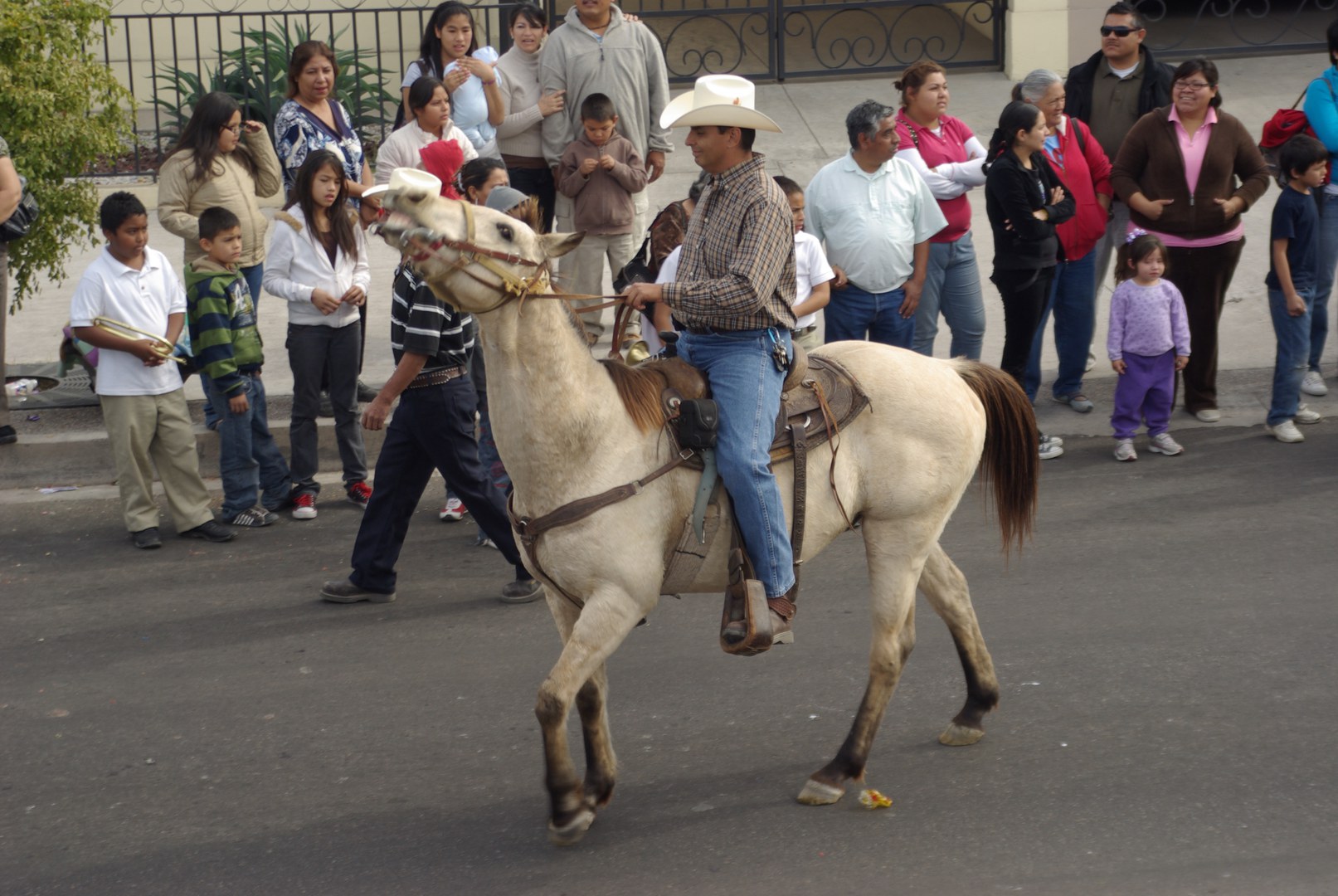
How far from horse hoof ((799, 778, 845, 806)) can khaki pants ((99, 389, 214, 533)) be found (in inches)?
166

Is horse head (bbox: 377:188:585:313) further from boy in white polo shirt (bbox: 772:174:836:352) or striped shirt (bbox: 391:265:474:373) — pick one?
boy in white polo shirt (bbox: 772:174:836:352)

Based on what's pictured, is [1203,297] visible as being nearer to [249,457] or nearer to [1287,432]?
[1287,432]

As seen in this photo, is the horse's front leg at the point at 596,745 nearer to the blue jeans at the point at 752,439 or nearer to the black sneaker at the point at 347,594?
the blue jeans at the point at 752,439

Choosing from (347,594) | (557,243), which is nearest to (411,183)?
(557,243)

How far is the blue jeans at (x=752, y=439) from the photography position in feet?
16.2

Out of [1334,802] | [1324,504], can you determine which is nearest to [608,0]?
[1324,504]

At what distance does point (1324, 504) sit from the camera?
26.1ft

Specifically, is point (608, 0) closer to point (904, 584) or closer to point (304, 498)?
point (304, 498)

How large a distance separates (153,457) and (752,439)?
443cm

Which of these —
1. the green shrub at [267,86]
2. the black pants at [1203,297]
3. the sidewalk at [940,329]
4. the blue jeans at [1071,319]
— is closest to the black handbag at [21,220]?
the sidewalk at [940,329]

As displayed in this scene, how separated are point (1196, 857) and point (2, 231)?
6.94m

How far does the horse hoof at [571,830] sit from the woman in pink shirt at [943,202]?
16.9 ft

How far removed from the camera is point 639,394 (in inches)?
197

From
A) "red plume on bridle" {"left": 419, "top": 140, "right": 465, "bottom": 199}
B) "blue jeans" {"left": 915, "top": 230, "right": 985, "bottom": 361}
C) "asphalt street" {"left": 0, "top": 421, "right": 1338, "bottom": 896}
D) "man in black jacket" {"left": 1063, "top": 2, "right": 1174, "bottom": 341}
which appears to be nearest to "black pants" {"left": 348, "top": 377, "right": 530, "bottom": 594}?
"asphalt street" {"left": 0, "top": 421, "right": 1338, "bottom": 896}
